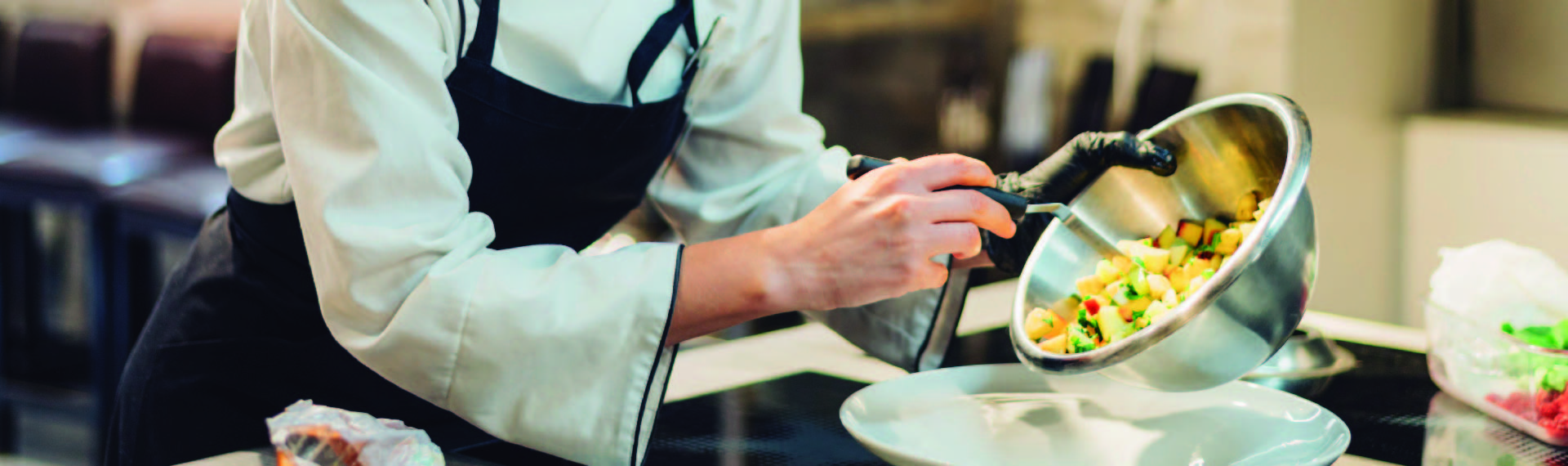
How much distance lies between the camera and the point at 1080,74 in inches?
141

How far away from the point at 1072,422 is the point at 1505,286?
42 centimetres

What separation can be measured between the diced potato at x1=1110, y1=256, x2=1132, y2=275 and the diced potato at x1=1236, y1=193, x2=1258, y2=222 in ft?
0.32

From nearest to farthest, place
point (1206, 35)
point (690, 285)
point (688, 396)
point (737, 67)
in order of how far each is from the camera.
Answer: point (690, 285), point (688, 396), point (737, 67), point (1206, 35)

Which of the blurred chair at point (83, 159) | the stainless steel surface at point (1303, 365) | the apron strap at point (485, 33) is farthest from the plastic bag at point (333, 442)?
the blurred chair at point (83, 159)

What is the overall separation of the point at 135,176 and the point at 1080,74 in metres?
2.51

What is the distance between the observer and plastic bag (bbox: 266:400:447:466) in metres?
0.85

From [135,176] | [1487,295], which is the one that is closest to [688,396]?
[1487,295]

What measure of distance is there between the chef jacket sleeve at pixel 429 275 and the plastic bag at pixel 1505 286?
0.73m

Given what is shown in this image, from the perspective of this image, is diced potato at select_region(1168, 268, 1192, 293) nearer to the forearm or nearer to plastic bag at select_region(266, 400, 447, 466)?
the forearm

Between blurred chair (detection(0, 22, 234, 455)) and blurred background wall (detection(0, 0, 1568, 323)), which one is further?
blurred chair (detection(0, 22, 234, 455))

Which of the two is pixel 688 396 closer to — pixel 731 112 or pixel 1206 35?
pixel 731 112

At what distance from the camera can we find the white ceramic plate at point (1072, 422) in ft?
3.16

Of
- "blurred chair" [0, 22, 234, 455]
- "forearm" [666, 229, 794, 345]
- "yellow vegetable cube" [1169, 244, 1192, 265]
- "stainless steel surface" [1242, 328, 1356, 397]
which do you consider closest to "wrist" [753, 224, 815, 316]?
"forearm" [666, 229, 794, 345]

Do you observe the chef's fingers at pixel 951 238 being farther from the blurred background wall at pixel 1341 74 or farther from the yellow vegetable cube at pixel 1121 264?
the blurred background wall at pixel 1341 74
